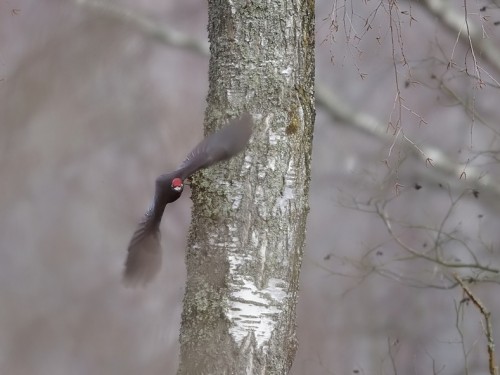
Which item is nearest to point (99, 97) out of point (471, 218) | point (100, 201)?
point (100, 201)

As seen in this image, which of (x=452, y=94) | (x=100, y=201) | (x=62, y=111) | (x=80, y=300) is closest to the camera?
(x=452, y=94)

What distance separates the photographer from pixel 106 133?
35.7 ft

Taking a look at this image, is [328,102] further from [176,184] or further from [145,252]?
[176,184]

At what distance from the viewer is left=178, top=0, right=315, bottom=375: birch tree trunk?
107 inches

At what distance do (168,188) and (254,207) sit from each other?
0.30m

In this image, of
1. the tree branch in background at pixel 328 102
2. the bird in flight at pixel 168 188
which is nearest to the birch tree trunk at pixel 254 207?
the bird in flight at pixel 168 188

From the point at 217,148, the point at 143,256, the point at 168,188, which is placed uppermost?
the point at 217,148

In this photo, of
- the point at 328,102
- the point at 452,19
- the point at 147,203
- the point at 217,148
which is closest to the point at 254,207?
the point at 217,148

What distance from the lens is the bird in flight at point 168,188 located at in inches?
101

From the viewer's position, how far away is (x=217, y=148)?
2578mm

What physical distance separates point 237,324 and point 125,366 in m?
6.50

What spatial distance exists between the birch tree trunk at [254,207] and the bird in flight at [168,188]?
0.39ft

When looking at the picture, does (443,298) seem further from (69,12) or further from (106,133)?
(69,12)

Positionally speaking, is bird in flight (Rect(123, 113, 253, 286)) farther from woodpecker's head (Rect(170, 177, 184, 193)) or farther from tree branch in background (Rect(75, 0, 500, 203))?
tree branch in background (Rect(75, 0, 500, 203))
